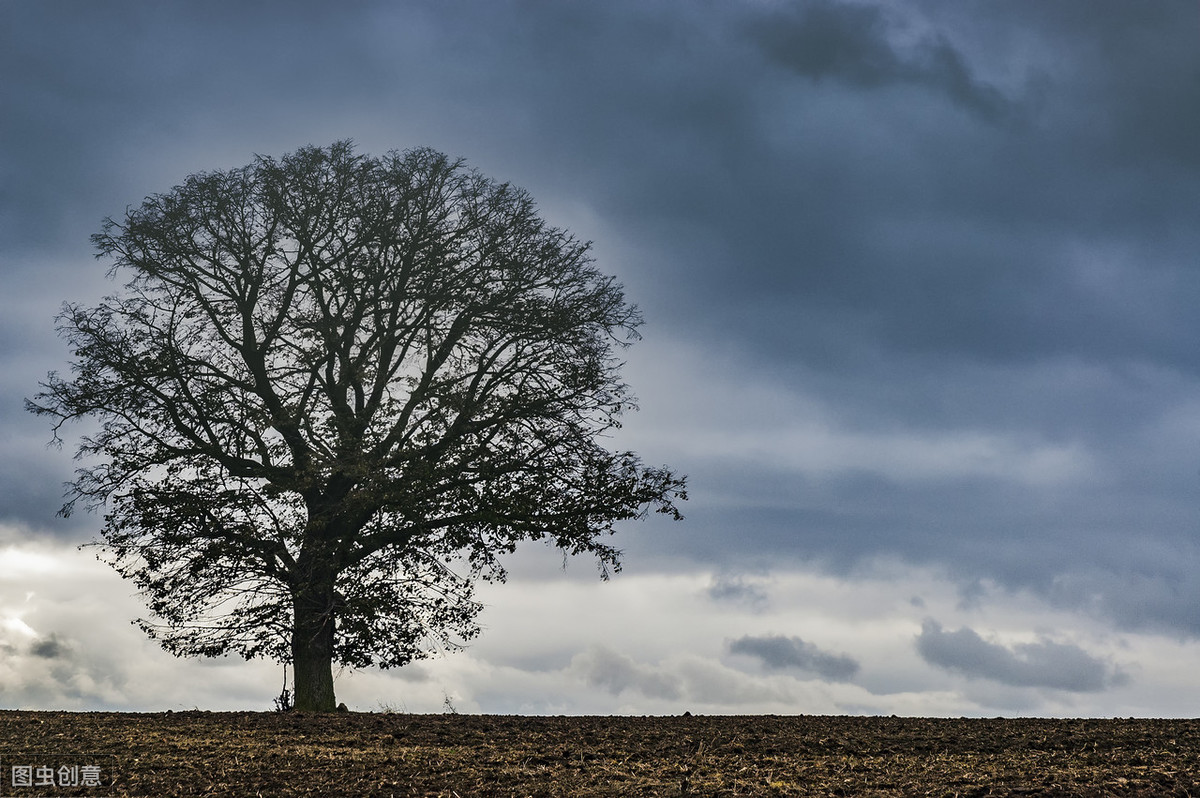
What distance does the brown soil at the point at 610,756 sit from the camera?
38.0 feet

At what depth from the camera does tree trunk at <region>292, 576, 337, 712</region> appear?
19984 mm

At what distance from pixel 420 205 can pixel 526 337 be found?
12.5 feet

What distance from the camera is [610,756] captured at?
1322 cm

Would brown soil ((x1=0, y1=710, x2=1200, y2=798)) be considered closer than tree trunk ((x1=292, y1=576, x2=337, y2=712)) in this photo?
Yes

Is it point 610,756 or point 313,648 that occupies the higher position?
point 313,648

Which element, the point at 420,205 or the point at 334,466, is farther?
the point at 420,205

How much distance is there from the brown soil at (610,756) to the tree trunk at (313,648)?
9.40 feet

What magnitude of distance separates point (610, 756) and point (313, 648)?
9.17 metres

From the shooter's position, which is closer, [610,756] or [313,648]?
[610,756]

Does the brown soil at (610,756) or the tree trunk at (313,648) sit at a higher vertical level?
the tree trunk at (313,648)

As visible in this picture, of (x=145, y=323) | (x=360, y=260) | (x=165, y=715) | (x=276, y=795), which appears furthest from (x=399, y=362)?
(x=276, y=795)

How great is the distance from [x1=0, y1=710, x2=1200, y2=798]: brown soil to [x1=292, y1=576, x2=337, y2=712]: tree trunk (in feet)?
9.40

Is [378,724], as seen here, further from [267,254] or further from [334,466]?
[267,254]

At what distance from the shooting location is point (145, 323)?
21.8 meters
